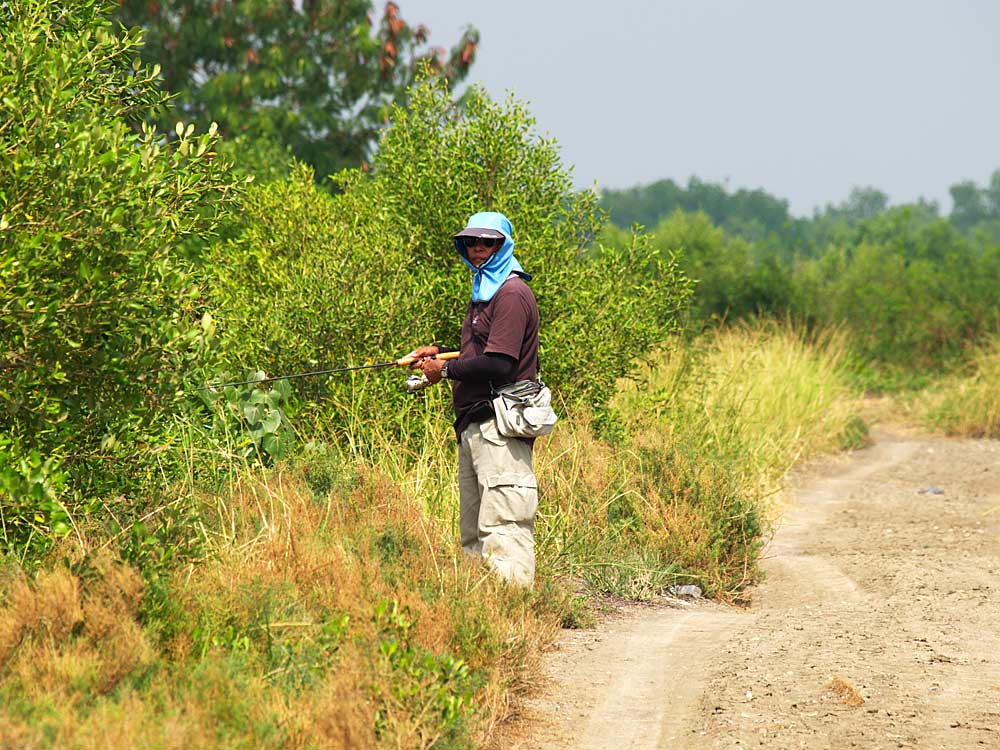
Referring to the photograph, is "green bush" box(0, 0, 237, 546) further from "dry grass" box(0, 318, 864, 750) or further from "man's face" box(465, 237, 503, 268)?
"man's face" box(465, 237, 503, 268)

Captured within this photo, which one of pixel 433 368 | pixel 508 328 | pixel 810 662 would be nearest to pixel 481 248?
pixel 508 328

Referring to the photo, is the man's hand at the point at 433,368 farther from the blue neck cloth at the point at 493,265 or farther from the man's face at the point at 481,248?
the man's face at the point at 481,248

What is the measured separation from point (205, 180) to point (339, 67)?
17.1 m

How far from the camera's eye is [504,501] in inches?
243

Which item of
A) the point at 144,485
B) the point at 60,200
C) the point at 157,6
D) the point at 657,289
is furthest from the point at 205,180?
the point at 157,6

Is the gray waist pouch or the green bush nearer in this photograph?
the green bush

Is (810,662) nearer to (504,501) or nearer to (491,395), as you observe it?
(504,501)

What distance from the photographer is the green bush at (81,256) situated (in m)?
4.54

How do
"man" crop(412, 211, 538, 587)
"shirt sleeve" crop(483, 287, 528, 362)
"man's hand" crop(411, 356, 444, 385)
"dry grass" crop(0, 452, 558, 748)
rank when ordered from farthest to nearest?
"man's hand" crop(411, 356, 444, 385), "man" crop(412, 211, 538, 587), "shirt sleeve" crop(483, 287, 528, 362), "dry grass" crop(0, 452, 558, 748)

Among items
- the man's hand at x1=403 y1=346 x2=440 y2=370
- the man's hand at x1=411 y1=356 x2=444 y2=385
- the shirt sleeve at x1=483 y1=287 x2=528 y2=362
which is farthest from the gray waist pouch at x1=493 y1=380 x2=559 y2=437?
the man's hand at x1=403 y1=346 x2=440 y2=370

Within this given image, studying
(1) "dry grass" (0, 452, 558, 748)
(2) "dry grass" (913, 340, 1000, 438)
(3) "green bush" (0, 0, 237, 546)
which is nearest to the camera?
(1) "dry grass" (0, 452, 558, 748)

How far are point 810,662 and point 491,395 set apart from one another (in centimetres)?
197

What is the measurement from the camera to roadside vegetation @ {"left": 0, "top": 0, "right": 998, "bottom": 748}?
4355mm

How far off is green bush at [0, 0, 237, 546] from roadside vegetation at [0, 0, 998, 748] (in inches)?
0.6
